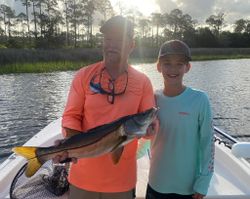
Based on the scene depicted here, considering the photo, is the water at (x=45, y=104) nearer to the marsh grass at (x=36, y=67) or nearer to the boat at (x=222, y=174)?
the marsh grass at (x=36, y=67)

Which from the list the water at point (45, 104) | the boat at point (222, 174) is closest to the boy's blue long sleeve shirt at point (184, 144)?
the boat at point (222, 174)

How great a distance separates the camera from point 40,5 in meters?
63.4

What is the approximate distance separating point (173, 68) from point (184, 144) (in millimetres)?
597

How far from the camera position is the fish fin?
8.68ft

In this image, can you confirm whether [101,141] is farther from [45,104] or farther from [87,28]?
[87,28]

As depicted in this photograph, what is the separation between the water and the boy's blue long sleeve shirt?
708cm

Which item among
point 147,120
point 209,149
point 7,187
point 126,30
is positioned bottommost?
point 7,187

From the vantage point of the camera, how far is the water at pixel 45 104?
486 inches

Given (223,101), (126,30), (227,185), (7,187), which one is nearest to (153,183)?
(126,30)

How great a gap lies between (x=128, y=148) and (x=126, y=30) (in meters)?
0.87

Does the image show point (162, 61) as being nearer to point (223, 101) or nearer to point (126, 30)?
point (126, 30)

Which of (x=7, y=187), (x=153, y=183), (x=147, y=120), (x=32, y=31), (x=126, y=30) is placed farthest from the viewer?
(x=32, y=31)

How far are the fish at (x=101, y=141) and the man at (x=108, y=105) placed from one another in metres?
0.19

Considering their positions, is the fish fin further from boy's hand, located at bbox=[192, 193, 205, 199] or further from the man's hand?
boy's hand, located at bbox=[192, 193, 205, 199]
